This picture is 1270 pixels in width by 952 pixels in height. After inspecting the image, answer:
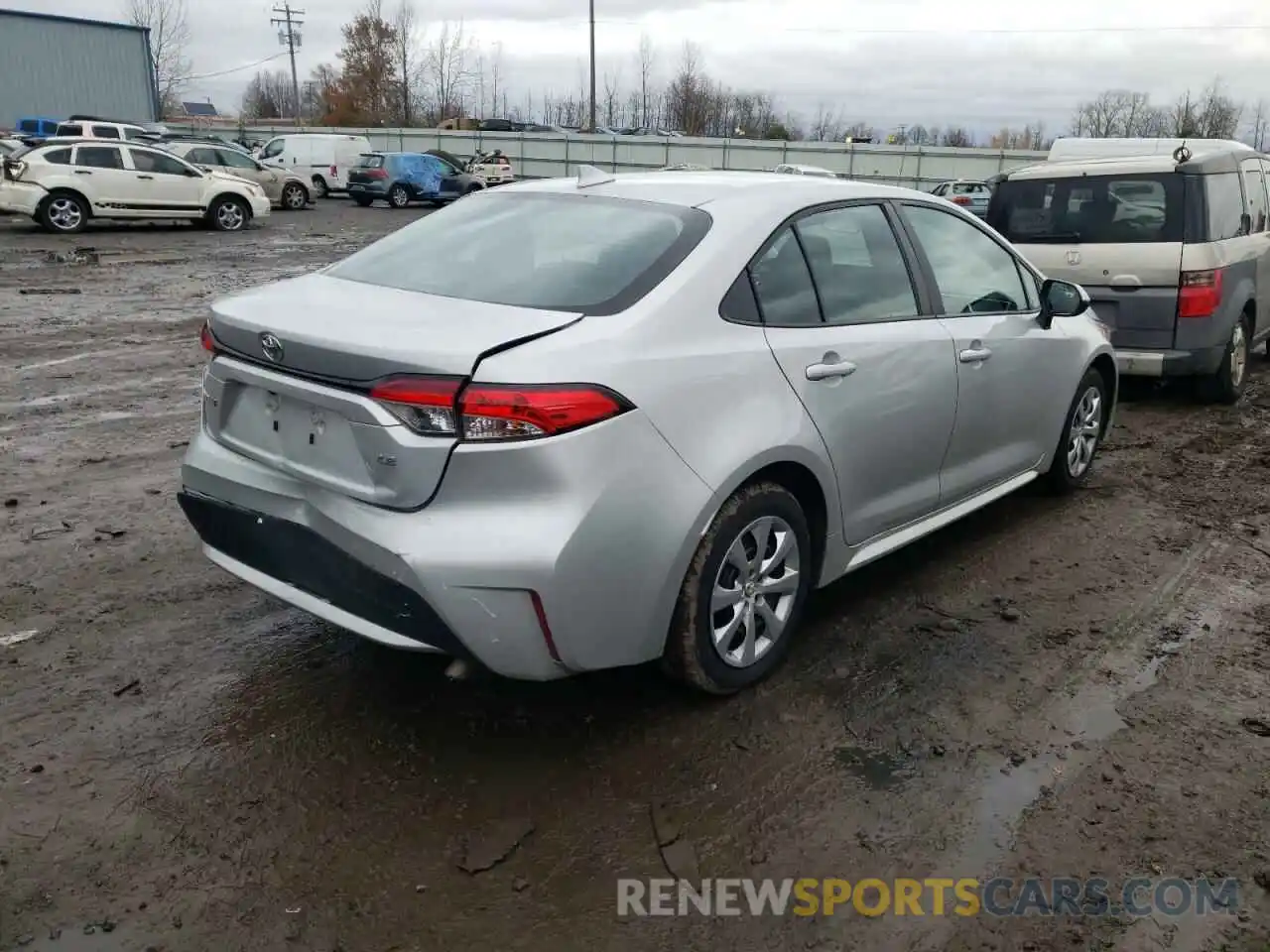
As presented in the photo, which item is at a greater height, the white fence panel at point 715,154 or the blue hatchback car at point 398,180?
the white fence panel at point 715,154

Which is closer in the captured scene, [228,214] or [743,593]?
[743,593]

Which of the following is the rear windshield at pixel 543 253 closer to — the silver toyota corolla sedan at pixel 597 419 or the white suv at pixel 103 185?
the silver toyota corolla sedan at pixel 597 419

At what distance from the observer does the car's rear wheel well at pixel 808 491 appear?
346 centimetres

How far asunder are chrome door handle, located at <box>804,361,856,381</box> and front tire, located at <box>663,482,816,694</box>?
0.40 metres

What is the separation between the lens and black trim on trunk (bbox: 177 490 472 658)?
9.49 feet

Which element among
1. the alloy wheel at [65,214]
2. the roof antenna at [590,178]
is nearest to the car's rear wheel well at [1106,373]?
the roof antenna at [590,178]

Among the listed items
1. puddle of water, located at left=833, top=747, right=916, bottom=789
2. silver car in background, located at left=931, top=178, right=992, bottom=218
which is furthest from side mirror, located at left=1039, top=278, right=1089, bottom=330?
silver car in background, located at left=931, top=178, right=992, bottom=218

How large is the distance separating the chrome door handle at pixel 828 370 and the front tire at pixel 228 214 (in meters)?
20.6

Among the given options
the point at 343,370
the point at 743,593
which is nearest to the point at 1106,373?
the point at 743,593

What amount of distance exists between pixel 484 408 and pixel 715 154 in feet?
141

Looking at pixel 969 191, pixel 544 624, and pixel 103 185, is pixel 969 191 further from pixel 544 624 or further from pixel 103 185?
pixel 544 624

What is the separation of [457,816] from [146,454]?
433cm

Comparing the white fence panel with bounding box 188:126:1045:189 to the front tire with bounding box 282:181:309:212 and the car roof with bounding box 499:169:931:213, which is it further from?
the car roof with bounding box 499:169:931:213

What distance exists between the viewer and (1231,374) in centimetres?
807
